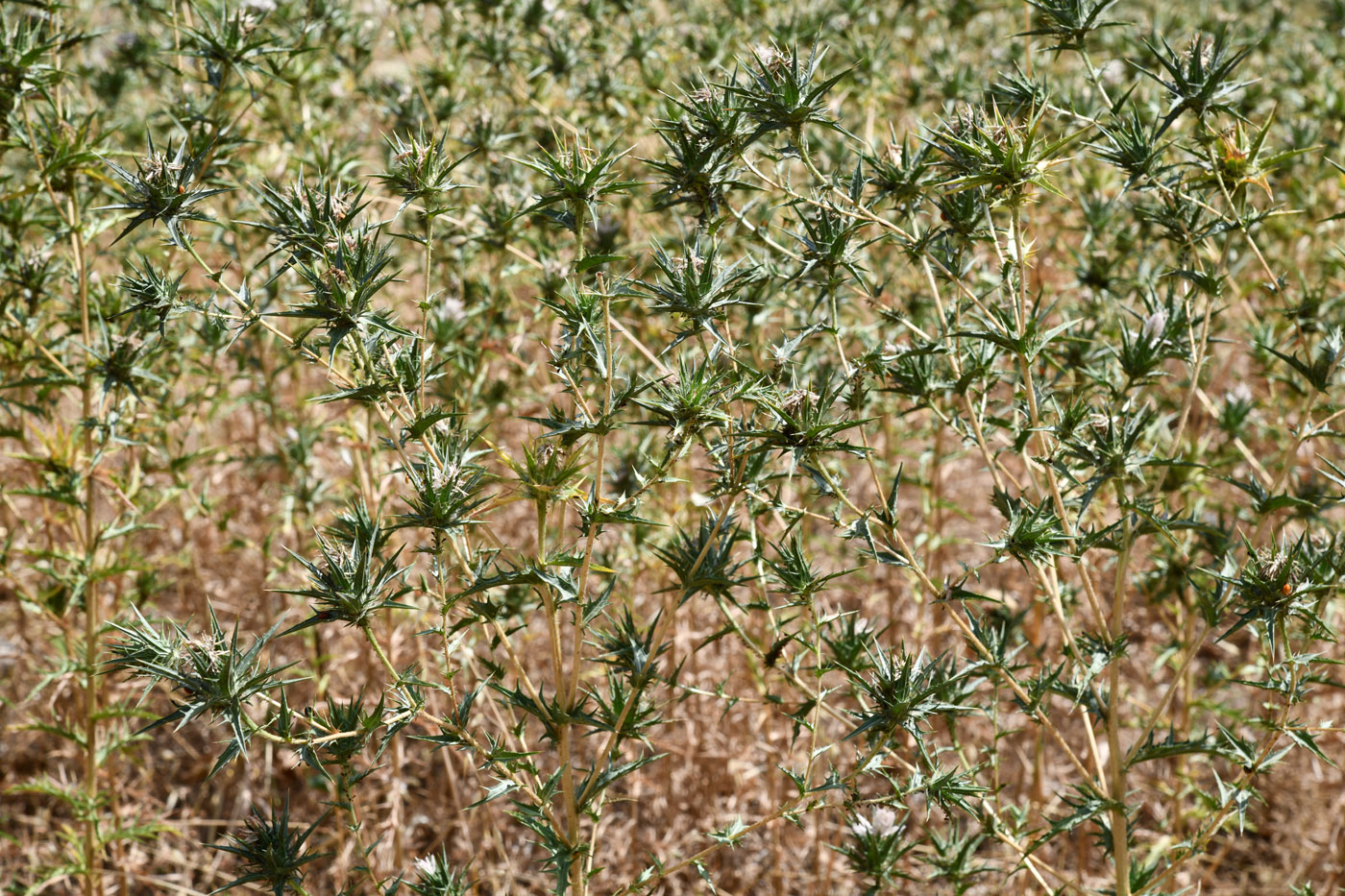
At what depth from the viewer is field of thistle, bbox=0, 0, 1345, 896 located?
76.3 inches

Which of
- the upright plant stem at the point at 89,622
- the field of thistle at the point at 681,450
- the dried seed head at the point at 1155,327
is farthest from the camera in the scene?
the upright plant stem at the point at 89,622

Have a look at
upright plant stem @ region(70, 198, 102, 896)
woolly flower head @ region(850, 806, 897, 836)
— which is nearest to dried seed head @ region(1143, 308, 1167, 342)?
woolly flower head @ region(850, 806, 897, 836)

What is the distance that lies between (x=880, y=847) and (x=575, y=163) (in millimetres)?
1527

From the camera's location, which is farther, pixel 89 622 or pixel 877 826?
pixel 89 622

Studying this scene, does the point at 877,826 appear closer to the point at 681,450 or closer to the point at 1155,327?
the point at 681,450

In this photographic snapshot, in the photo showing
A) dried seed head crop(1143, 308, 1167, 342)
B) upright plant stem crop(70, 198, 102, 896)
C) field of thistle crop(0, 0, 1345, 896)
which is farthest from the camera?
upright plant stem crop(70, 198, 102, 896)

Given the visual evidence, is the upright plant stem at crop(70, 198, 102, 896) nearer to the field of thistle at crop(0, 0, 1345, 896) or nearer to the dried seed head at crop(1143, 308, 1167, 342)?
the field of thistle at crop(0, 0, 1345, 896)

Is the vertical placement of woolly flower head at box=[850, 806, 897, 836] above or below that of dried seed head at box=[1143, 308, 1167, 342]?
below

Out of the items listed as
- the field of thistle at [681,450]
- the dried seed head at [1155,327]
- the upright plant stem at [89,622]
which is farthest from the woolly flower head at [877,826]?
the upright plant stem at [89,622]

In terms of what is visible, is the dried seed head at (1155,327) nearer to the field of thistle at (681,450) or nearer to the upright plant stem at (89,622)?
the field of thistle at (681,450)

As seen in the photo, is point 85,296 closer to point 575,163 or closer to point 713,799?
point 575,163

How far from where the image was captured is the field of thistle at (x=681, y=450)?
6.36 feet

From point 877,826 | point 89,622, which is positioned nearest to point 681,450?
point 877,826

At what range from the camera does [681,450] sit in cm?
183
